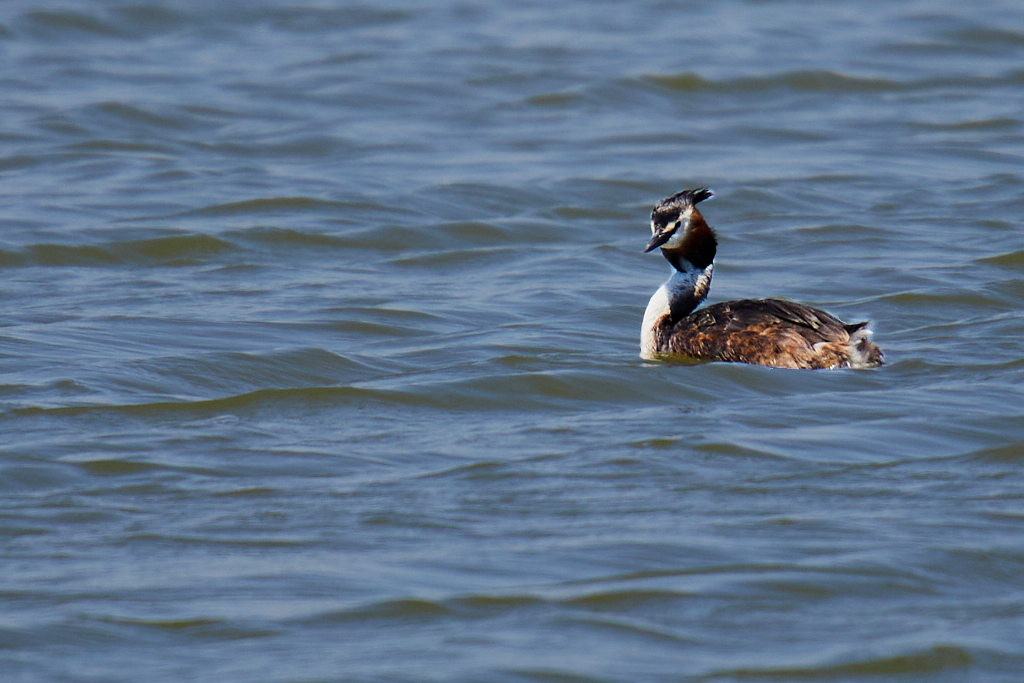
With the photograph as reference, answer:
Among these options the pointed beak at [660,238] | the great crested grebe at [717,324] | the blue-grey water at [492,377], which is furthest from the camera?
the pointed beak at [660,238]

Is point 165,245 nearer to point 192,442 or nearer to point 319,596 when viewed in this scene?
point 192,442

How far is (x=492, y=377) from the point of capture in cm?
909

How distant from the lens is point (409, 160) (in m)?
16.3

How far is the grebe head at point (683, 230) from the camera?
9.75 metres

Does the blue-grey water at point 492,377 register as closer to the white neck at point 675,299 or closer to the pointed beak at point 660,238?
the white neck at point 675,299

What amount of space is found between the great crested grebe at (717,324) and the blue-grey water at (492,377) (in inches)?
5.4

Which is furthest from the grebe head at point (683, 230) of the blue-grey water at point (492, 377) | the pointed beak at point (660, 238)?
the blue-grey water at point (492, 377)

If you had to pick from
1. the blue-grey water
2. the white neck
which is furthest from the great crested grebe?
the blue-grey water

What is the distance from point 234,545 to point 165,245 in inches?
273

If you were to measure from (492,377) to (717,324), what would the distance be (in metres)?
1.30

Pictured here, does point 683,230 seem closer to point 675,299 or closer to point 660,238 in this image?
point 660,238

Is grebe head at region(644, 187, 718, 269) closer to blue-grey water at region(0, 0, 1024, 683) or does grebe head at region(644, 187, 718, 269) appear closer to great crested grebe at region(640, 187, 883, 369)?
great crested grebe at region(640, 187, 883, 369)

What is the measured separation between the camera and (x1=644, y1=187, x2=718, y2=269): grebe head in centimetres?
975

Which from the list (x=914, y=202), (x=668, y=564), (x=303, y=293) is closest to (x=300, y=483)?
(x=668, y=564)
